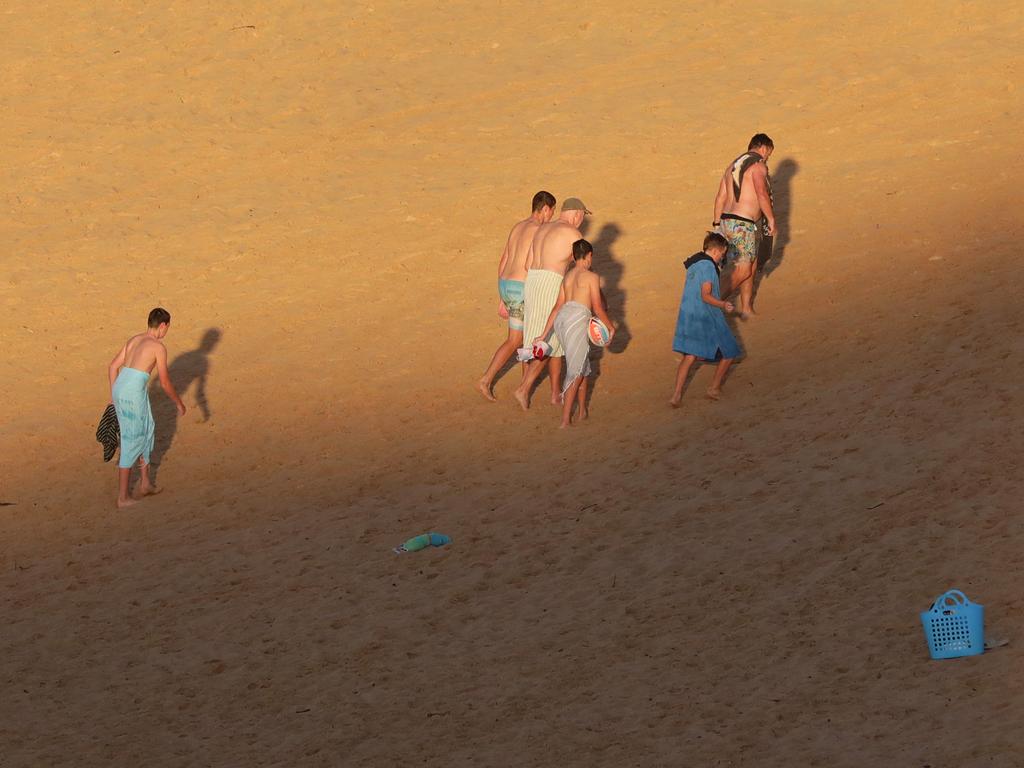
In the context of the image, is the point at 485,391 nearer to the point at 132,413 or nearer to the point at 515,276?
the point at 515,276

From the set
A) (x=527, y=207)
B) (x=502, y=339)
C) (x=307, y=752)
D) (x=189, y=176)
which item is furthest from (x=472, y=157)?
(x=307, y=752)

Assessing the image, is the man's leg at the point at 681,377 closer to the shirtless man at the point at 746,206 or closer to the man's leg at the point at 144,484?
the shirtless man at the point at 746,206

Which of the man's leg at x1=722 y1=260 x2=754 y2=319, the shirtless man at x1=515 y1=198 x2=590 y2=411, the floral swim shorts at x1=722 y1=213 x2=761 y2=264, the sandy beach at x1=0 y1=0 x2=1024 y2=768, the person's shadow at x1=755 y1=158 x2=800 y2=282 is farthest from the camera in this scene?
the person's shadow at x1=755 y1=158 x2=800 y2=282

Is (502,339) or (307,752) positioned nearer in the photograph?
(307,752)

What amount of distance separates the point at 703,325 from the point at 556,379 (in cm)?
138

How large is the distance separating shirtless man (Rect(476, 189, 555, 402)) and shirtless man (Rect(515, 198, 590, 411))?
0.54ft

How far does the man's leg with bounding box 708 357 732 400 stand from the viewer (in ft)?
43.6

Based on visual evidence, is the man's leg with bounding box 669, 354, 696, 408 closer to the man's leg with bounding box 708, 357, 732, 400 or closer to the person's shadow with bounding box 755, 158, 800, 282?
the man's leg with bounding box 708, 357, 732, 400

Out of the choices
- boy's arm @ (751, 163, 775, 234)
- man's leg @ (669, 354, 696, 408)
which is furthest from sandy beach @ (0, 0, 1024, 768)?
boy's arm @ (751, 163, 775, 234)

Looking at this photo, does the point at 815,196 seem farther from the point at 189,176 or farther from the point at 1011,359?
the point at 189,176

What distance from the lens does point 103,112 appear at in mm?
22719

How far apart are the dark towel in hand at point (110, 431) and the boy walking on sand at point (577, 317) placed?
11.9 ft

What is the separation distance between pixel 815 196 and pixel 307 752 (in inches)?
409

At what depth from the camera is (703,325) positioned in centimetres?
1320
